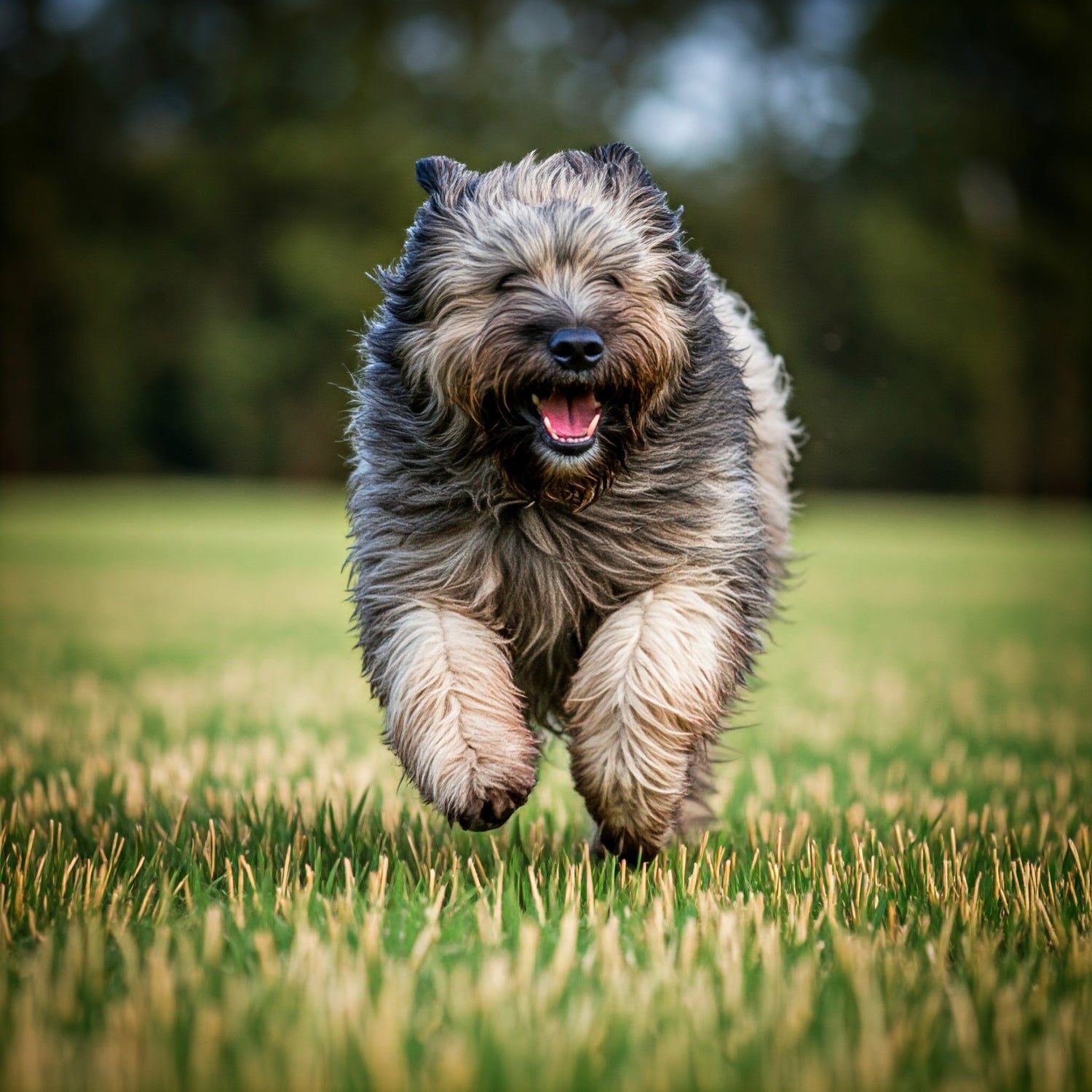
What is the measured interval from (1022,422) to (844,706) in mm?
29379

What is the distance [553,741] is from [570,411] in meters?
1.21

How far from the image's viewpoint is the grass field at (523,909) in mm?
2055

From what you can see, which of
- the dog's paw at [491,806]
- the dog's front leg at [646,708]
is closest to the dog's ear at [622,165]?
the dog's front leg at [646,708]

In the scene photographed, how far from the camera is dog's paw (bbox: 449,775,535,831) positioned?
9.88 feet

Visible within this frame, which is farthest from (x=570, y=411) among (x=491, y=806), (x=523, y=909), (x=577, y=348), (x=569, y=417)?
(x=523, y=909)

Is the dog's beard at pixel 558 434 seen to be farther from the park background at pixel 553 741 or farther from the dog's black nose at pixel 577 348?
the park background at pixel 553 741

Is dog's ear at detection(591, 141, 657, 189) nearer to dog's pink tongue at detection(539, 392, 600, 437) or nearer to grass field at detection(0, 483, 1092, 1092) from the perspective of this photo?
dog's pink tongue at detection(539, 392, 600, 437)

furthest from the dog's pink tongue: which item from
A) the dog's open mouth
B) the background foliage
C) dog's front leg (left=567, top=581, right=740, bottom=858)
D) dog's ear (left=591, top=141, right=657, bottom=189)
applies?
the background foliage

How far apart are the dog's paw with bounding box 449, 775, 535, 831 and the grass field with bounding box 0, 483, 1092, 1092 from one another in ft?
0.45

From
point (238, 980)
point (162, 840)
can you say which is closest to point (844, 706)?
point (162, 840)

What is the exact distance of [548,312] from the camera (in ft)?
10.6

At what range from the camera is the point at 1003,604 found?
41.8 feet

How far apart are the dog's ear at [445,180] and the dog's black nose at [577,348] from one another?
0.62 m

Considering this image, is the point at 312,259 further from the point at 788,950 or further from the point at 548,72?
the point at 788,950
